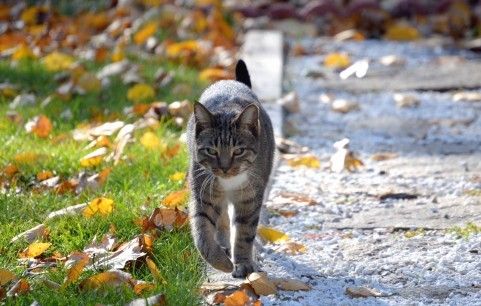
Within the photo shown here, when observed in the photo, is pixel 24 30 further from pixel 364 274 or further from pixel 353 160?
pixel 364 274

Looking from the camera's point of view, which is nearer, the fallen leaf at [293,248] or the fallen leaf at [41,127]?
the fallen leaf at [293,248]

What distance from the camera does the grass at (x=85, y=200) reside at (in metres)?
3.69

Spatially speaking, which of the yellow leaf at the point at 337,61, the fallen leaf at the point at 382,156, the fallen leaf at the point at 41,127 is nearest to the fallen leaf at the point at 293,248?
the fallen leaf at the point at 382,156

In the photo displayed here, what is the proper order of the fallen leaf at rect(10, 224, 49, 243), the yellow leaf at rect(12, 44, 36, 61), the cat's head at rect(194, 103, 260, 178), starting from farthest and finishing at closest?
the yellow leaf at rect(12, 44, 36, 61)
the fallen leaf at rect(10, 224, 49, 243)
the cat's head at rect(194, 103, 260, 178)

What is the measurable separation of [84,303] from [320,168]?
2522mm

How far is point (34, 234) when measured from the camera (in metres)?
4.29

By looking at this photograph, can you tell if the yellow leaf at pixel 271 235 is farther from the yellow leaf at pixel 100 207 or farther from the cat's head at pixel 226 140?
the yellow leaf at pixel 100 207

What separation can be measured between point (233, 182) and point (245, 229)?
0.66 ft

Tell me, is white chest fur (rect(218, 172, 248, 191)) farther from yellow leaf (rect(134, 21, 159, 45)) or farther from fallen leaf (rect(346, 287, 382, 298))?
yellow leaf (rect(134, 21, 159, 45))

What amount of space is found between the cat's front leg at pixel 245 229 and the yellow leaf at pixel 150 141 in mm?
1478

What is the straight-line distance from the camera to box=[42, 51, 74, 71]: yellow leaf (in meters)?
7.77

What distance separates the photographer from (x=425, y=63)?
27.8 feet

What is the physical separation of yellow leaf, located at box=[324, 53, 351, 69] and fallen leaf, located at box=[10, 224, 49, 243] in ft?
14.7

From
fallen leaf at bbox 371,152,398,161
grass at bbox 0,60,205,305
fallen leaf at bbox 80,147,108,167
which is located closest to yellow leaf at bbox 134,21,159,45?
grass at bbox 0,60,205,305
